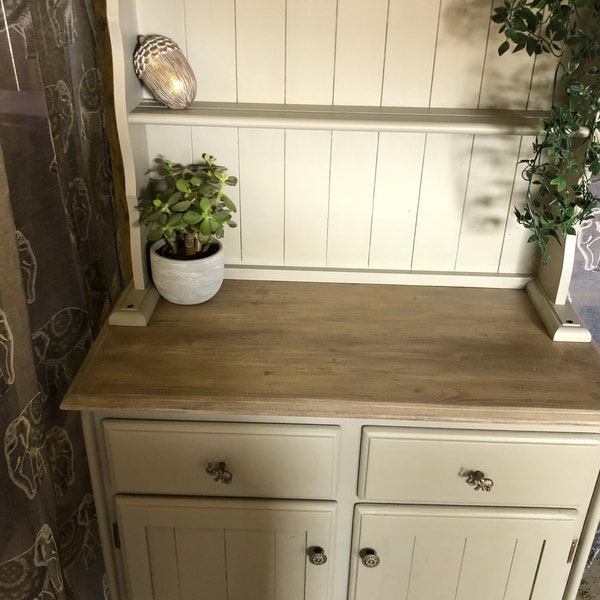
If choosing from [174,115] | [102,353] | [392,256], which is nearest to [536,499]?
[392,256]

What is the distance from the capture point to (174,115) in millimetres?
1296

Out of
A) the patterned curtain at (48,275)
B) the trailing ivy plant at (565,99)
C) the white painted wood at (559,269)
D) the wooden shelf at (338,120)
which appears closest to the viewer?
the patterned curtain at (48,275)

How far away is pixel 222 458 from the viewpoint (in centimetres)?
126

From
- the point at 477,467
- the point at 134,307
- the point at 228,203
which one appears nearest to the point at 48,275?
the point at 134,307

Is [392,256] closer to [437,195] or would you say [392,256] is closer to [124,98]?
[437,195]

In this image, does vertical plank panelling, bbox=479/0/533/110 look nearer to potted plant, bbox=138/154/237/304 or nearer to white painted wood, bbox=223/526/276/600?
potted plant, bbox=138/154/237/304

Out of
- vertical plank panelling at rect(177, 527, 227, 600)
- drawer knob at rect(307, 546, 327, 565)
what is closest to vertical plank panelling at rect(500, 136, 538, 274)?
drawer knob at rect(307, 546, 327, 565)

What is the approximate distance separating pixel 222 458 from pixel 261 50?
779mm

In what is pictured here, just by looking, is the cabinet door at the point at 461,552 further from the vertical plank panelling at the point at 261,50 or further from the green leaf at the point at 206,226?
the vertical plank panelling at the point at 261,50

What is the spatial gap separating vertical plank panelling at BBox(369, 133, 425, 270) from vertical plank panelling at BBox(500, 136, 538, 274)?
0.20 meters

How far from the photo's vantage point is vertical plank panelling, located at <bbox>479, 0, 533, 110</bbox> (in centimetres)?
137

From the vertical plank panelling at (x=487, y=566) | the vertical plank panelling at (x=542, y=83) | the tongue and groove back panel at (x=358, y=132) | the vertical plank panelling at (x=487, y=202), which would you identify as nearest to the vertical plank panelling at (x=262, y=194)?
the tongue and groove back panel at (x=358, y=132)

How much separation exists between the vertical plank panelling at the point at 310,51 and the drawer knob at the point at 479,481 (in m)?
0.77

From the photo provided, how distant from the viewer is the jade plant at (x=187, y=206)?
4.41 ft
